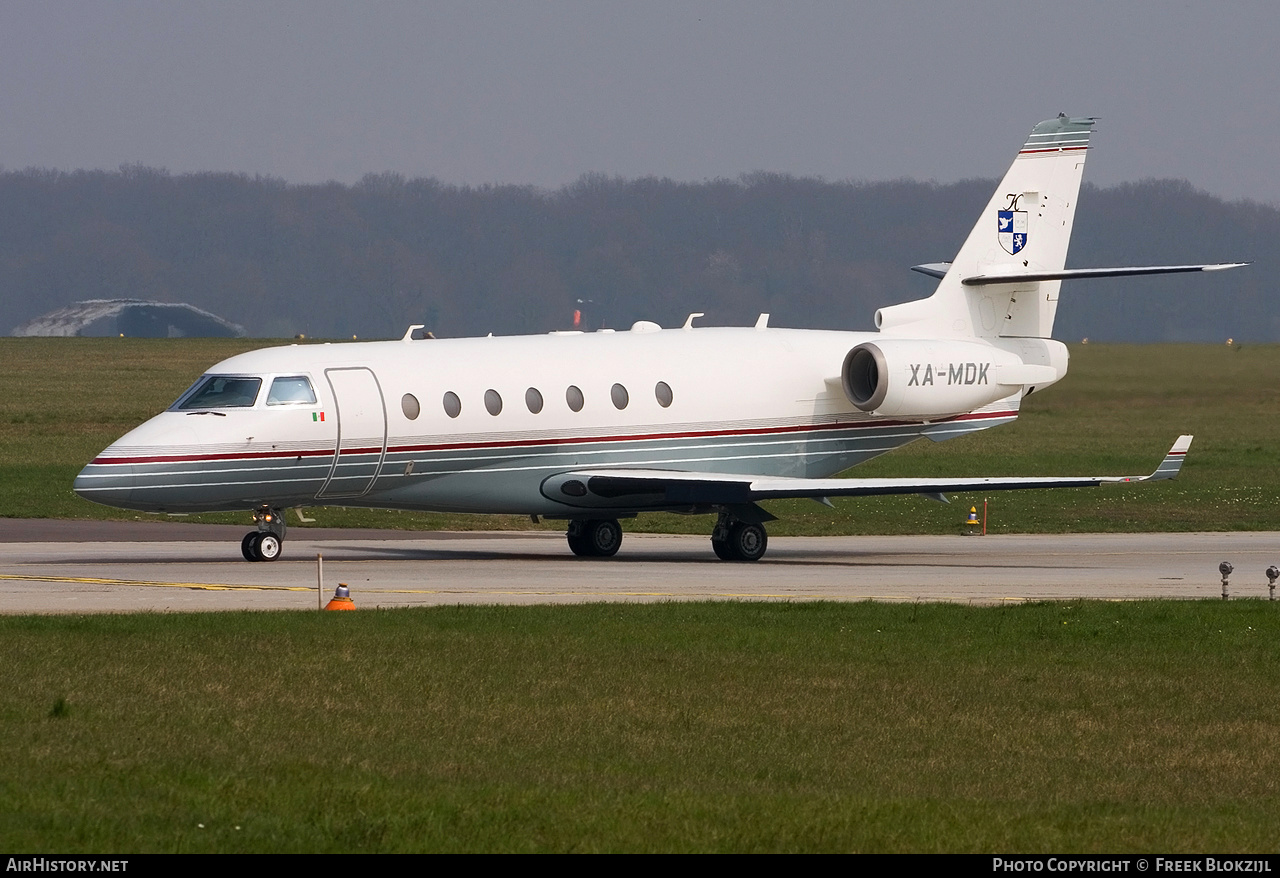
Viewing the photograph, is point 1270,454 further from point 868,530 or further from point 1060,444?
point 868,530

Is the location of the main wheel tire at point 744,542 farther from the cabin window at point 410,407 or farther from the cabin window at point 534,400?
the cabin window at point 410,407

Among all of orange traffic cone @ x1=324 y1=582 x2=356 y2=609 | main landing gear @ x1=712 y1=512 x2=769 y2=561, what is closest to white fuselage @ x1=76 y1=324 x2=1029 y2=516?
main landing gear @ x1=712 y1=512 x2=769 y2=561

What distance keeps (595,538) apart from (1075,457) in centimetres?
2638

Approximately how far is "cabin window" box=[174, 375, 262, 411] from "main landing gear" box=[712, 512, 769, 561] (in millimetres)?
8223

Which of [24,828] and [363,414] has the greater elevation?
[363,414]

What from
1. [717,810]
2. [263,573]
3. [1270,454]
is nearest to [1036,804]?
[717,810]

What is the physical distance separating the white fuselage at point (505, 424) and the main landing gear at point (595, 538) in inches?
46.0

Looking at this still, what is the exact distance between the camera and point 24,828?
9641 mm

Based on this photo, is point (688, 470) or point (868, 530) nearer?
point (688, 470)

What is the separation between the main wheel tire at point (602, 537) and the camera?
101 feet

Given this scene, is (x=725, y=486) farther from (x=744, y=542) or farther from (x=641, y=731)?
(x=641, y=731)

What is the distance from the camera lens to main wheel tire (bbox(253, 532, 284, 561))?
27.5 meters

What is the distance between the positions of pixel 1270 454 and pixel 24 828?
165ft

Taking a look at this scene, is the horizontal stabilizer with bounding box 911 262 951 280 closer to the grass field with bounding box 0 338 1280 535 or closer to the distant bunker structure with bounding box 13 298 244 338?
the grass field with bounding box 0 338 1280 535
